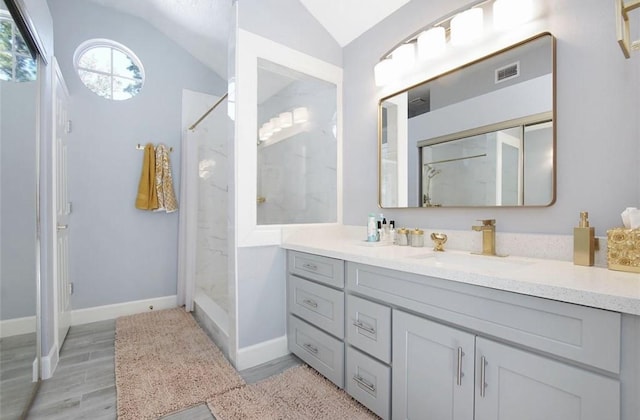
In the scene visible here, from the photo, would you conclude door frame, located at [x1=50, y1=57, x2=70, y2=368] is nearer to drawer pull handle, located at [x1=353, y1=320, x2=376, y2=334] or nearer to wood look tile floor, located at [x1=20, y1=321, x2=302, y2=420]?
wood look tile floor, located at [x1=20, y1=321, x2=302, y2=420]

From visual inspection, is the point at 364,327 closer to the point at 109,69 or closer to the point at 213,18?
the point at 213,18

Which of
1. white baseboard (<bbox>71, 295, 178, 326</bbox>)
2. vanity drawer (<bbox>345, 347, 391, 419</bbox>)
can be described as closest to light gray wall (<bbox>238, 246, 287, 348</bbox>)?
vanity drawer (<bbox>345, 347, 391, 419</bbox>)

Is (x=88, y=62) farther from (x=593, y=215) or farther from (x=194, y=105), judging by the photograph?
(x=593, y=215)

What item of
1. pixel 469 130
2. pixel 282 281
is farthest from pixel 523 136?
pixel 282 281

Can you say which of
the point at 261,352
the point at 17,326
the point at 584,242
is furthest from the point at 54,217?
the point at 584,242

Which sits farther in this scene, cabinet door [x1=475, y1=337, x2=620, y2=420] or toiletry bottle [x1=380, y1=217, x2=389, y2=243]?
toiletry bottle [x1=380, y1=217, x2=389, y2=243]

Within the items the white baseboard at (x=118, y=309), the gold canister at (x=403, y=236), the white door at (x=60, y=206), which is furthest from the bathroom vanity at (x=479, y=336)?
the white baseboard at (x=118, y=309)

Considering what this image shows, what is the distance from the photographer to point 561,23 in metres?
1.30

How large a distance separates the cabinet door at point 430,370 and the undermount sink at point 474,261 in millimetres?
283

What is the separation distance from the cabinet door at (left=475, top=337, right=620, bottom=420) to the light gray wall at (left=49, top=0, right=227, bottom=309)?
313cm

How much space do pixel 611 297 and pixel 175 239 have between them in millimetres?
3446

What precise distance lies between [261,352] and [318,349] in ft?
1.49

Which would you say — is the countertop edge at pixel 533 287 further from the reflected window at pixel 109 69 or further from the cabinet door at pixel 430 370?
the reflected window at pixel 109 69

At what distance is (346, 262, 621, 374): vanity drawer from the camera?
31.6 inches
